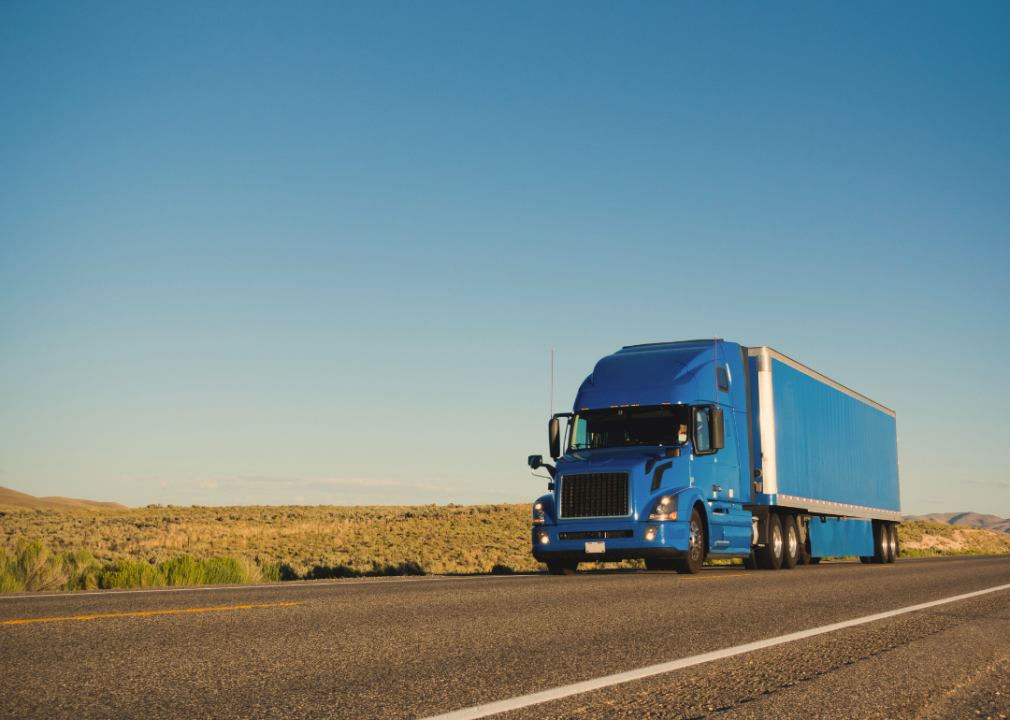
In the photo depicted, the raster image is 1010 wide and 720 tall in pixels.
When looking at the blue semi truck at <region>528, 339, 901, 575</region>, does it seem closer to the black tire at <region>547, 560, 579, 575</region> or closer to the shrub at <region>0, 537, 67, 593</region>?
the black tire at <region>547, 560, 579, 575</region>

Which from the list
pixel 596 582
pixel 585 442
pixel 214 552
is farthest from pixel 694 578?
pixel 214 552

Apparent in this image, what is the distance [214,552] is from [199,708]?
2979 centimetres

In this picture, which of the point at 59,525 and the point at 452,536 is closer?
the point at 452,536

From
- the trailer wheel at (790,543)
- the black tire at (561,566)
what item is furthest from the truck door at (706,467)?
the trailer wheel at (790,543)

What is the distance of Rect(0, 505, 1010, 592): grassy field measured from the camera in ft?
53.3

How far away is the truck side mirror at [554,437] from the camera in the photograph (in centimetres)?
1688

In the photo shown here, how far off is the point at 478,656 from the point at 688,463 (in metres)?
10.4

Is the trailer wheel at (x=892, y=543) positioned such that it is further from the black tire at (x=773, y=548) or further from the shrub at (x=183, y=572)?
the shrub at (x=183, y=572)

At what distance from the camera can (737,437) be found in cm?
1820

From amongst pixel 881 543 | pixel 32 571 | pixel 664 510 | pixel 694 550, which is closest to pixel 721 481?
pixel 694 550

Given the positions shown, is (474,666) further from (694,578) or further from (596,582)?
(694,578)

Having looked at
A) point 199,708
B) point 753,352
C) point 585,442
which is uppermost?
point 753,352

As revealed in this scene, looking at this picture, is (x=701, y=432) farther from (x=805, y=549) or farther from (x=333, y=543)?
(x=333, y=543)

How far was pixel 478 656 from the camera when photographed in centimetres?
621
